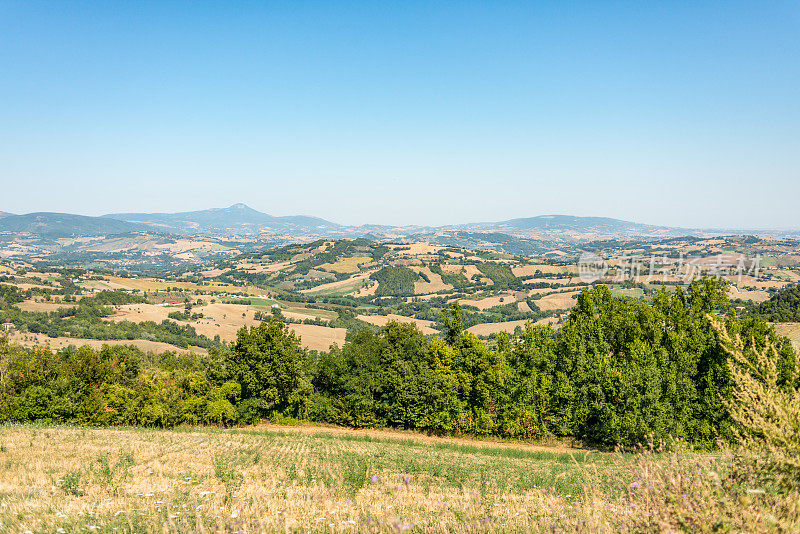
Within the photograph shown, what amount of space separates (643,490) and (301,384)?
4042 centimetres

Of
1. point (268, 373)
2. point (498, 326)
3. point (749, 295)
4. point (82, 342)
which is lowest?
point (82, 342)

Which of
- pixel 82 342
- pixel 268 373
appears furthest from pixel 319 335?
pixel 268 373

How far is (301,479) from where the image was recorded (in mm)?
14430

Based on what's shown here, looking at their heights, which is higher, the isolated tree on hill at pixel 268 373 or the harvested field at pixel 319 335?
the isolated tree on hill at pixel 268 373

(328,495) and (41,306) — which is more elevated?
(328,495)

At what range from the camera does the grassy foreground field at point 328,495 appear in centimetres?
538

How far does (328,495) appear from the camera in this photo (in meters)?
10.2

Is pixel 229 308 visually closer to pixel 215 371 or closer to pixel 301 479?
pixel 215 371

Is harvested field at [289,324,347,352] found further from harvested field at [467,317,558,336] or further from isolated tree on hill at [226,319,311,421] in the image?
isolated tree on hill at [226,319,311,421]

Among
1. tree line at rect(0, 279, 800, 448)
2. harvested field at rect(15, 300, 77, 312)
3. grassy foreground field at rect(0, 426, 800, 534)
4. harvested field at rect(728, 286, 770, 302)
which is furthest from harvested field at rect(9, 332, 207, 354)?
harvested field at rect(728, 286, 770, 302)

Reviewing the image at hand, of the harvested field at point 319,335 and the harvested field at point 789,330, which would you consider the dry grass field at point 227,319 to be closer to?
the harvested field at point 319,335

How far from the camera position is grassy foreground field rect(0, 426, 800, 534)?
5.38 meters

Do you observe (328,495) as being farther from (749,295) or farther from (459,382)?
(749,295)

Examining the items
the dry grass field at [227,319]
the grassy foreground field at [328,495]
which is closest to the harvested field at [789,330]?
the grassy foreground field at [328,495]
